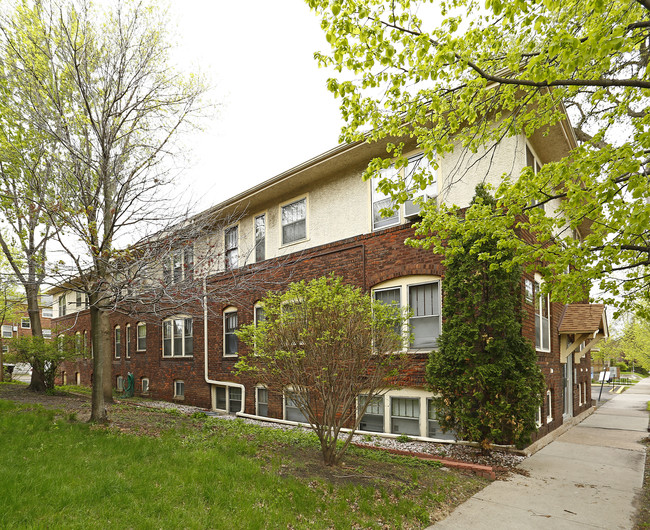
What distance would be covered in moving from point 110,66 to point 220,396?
10.7 m

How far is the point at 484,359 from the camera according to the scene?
8.10 meters

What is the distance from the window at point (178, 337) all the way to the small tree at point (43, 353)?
3.33 metres

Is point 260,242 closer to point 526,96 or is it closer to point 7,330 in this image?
point 526,96

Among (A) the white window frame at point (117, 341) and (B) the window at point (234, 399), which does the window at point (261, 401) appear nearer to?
(B) the window at point (234, 399)

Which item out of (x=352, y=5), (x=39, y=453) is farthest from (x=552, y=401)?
(x=39, y=453)

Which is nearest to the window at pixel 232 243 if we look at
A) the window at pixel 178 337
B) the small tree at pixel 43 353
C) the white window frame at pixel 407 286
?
the window at pixel 178 337

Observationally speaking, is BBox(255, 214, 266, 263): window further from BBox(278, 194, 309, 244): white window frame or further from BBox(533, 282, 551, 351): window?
BBox(533, 282, 551, 351): window

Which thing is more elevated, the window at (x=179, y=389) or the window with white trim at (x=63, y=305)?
the window with white trim at (x=63, y=305)

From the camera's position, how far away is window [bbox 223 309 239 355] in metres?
14.5

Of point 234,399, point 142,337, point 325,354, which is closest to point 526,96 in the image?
point 325,354

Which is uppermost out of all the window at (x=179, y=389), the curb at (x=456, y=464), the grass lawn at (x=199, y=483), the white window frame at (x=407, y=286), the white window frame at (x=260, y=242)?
the white window frame at (x=260, y=242)

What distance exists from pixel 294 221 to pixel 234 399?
629 cm

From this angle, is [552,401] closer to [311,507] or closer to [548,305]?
[548,305]

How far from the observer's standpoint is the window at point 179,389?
1645cm
